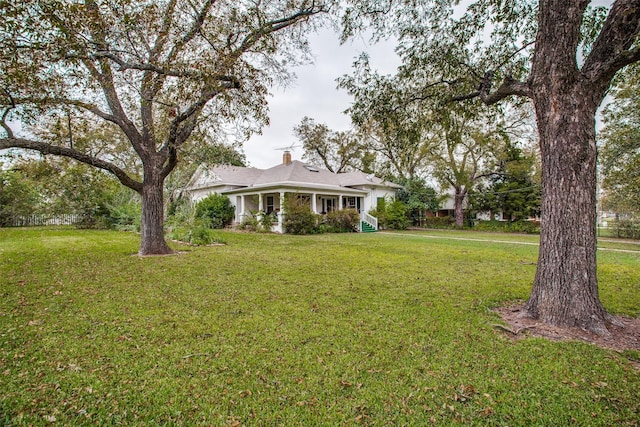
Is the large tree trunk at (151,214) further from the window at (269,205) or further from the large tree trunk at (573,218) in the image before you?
the window at (269,205)

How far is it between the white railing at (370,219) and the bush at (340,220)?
2506mm

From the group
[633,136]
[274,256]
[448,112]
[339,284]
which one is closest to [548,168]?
[448,112]

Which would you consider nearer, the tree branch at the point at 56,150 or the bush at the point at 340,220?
the tree branch at the point at 56,150

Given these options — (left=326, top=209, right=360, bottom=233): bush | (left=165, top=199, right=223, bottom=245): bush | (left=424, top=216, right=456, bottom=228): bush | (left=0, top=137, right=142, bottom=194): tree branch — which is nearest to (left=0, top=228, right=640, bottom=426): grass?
(left=0, top=137, right=142, bottom=194): tree branch

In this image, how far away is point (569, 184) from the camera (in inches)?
157

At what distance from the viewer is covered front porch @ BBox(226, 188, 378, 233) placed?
63.0 feet

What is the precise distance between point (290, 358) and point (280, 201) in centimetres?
1683

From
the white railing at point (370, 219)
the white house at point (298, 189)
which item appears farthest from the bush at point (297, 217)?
the white railing at point (370, 219)

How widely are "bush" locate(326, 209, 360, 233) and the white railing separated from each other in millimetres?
2506

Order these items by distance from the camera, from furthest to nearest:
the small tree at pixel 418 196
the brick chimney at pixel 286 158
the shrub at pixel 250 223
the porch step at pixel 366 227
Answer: the small tree at pixel 418 196 → the brick chimney at pixel 286 158 → the porch step at pixel 366 227 → the shrub at pixel 250 223

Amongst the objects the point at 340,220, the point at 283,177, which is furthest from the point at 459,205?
the point at 283,177

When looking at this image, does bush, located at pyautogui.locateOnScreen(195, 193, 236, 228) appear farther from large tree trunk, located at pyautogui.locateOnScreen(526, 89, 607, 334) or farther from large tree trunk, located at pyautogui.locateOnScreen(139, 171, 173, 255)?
large tree trunk, located at pyautogui.locateOnScreen(526, 89, 607, 334)

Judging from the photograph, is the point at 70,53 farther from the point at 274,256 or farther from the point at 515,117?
the point at 515,117

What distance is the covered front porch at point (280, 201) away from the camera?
755 inches
